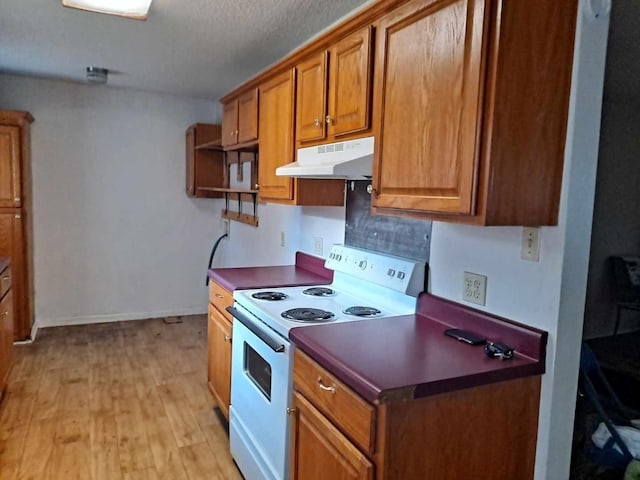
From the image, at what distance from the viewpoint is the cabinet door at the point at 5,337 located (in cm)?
291

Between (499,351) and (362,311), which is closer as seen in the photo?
(499,351)

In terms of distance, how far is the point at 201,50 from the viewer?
3100 mm

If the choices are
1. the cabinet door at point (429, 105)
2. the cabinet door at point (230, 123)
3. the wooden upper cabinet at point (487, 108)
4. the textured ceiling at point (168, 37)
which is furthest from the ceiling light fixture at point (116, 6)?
the wooden upper cabinet at point (487, 108)

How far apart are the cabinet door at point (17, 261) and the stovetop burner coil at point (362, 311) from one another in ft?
10.5

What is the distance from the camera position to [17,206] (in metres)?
3.85

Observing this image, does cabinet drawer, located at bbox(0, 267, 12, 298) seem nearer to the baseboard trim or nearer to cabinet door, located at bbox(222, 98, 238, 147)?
the baseboard trim

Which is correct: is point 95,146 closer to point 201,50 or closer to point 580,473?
point 201,50

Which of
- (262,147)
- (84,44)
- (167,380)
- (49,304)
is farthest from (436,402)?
(49,304)

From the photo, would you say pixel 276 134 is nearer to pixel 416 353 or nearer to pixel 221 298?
pixel 221 298

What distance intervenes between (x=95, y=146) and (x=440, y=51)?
13.1 feet

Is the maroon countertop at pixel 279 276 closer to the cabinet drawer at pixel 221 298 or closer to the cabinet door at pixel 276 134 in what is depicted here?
the cabinet drawer at pixel 221 298

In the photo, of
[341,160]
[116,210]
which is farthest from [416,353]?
[116,210]

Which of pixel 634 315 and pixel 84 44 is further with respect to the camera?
pixel 634 315

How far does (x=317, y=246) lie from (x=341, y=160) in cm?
106
